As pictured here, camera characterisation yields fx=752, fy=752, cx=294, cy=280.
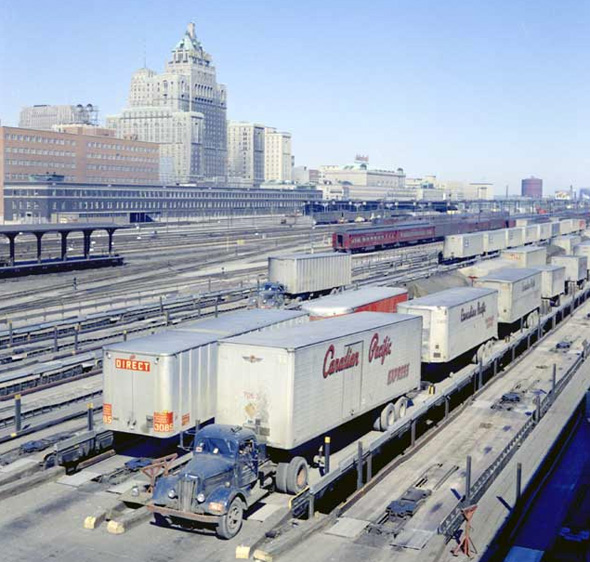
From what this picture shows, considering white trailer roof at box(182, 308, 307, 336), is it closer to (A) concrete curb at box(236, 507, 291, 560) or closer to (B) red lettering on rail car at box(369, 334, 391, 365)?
(B) red lettering on rail car at box(369, 334, 391, 365)

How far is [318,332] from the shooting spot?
2341 centimetres

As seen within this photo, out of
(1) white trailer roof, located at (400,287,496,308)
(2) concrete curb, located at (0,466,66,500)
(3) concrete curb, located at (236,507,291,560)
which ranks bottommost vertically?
(2) concrete curb, located at (0,466,66,500)

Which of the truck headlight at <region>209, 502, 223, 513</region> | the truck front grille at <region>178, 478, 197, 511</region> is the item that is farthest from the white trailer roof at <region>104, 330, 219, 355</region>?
the truck headlight at <region>209, 502, 223, 513</region>

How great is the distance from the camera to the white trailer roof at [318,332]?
2128 cm

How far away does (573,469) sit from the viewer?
81.4ft

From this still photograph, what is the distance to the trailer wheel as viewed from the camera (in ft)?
88.1

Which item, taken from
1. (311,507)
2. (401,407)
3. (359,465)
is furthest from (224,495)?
(401,407)

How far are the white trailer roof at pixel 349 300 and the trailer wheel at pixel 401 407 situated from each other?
591cm

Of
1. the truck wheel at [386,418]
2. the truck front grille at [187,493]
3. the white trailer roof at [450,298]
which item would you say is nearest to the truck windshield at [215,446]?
the truck front grille at [187,493]

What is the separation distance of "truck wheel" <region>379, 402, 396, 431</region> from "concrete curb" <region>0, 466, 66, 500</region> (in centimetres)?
1053

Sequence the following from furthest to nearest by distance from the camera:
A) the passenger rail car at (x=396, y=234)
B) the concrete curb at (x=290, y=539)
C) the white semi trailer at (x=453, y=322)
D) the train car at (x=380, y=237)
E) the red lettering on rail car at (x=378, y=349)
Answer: the passenger rail car at (x=396, y=234) → the train car at (x=380, y=237) → the white semi trailer at (x=453, y=322) → the red lettering on rail car at (x=378, y=349) → the concrete curb at (x=290, y=539)

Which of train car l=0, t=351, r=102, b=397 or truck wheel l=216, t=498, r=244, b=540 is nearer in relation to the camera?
truck wheel l=216, t=498, r=244, b=540

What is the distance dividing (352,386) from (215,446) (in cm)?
600

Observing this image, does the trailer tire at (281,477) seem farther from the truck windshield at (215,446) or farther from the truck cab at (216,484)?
the truck windshield at (215,446)
